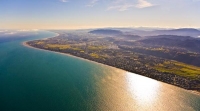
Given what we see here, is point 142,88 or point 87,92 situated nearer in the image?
point 87,92

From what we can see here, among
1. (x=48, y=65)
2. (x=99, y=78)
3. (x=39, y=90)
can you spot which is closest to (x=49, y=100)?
(x=39, y=90)

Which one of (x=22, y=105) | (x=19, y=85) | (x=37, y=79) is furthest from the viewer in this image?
(x=37, y=79)

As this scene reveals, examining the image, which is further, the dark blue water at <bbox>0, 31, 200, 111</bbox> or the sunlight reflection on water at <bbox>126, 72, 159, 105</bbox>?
the sunlight reflection on water at <bbox>126, 72, 159, 105</bbox>

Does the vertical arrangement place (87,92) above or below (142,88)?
above

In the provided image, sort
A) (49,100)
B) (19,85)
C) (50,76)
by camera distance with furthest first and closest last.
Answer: (50,76) < (19,85) < (49,100)

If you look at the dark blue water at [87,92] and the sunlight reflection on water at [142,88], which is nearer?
the dark blue water at [87,92]

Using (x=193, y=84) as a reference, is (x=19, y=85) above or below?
above

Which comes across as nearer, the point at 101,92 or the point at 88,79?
the point at 101,92

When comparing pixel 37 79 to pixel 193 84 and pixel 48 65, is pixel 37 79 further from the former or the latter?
pixel 193 84
